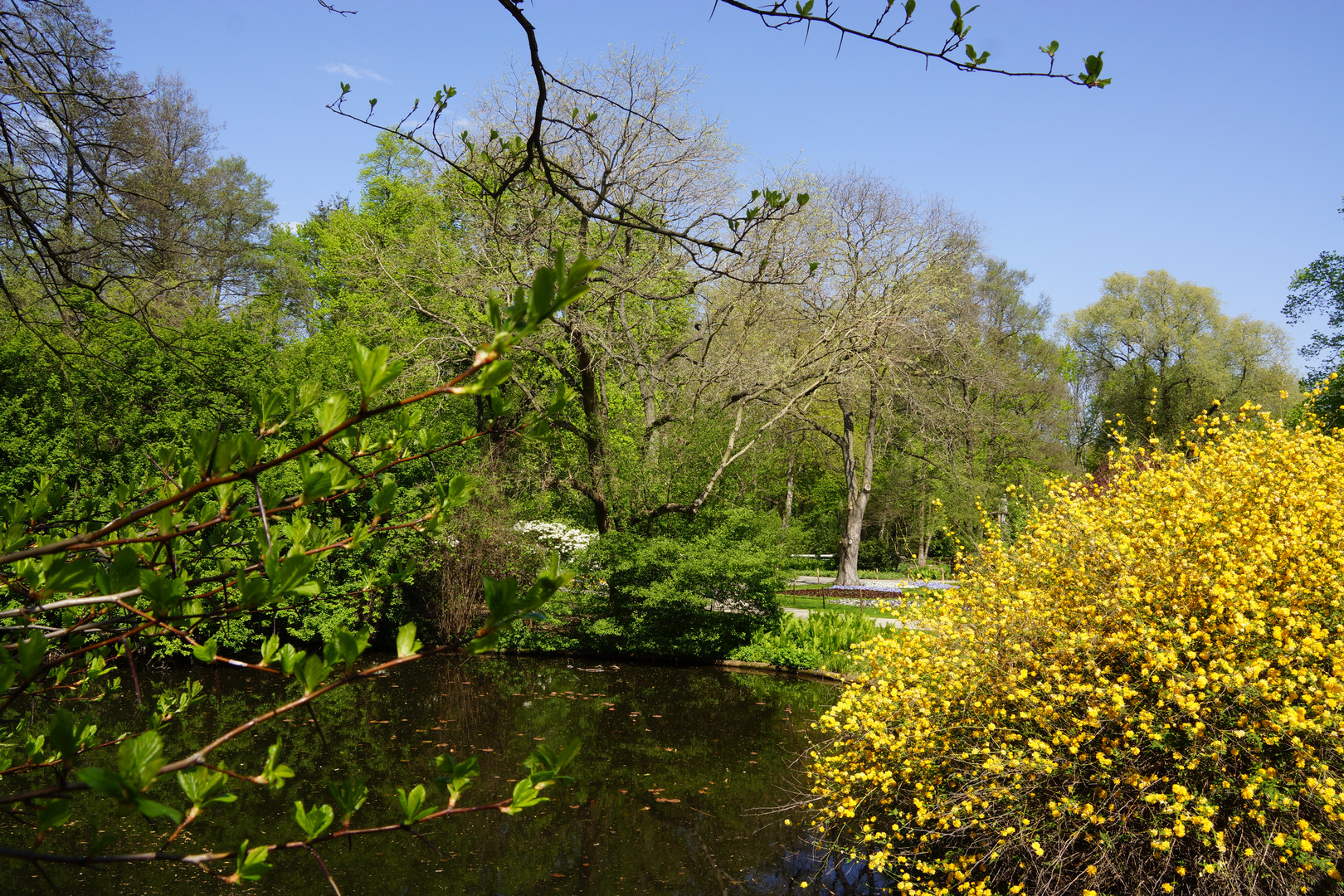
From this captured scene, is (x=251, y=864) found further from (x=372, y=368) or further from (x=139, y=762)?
(x=372, y=368)

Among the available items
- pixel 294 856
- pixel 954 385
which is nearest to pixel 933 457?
pixel 954 385

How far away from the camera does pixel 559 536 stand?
49.2ft

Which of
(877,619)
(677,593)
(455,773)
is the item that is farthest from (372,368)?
(877,619)

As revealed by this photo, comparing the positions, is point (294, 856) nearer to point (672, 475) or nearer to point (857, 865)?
point (857, 865)

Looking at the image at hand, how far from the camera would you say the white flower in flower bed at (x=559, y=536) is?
14695mm

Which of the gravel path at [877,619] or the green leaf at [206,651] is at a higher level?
the green leaf at [206,651]

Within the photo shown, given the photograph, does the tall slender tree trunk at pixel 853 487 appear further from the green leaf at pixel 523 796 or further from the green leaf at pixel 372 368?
the green leaf at pixel 372 368

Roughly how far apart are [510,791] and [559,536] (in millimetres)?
7862

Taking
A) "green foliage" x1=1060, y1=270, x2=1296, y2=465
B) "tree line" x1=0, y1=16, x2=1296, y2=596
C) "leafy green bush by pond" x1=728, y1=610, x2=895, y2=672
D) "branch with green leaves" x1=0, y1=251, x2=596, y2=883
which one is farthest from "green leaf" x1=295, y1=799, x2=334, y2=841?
"green foliage" x1=1060, y1=270, x2=1296, y2=465

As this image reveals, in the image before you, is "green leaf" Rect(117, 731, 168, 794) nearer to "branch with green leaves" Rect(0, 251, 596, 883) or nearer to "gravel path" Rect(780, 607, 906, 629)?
"branch with green leaves" Rect(0, 251, 596, 883)

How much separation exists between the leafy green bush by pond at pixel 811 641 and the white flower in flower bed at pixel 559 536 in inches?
129

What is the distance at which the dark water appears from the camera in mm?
5488

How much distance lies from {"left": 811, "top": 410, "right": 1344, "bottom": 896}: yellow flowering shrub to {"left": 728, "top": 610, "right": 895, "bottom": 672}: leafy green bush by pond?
735 centimetres

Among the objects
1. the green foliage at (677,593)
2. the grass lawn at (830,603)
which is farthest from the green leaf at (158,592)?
the green foliage at (677,593)
